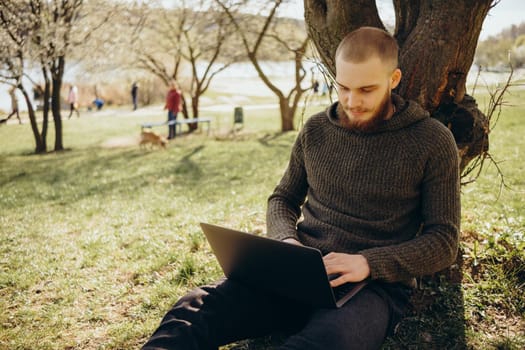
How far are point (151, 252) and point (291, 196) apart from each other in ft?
6.82

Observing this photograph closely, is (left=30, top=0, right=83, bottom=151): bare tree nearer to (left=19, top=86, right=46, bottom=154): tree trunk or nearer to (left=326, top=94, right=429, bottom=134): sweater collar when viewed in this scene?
(left=19, top=86, right=46, bottom=154): tree trunk

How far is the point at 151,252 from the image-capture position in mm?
4281

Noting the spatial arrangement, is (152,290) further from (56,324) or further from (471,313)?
(471,313)

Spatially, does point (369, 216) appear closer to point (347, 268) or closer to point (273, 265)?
point (347, 268)

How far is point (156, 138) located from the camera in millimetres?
12898

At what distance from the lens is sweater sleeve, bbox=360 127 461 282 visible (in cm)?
211

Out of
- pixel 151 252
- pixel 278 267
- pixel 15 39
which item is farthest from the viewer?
pixel 15 39

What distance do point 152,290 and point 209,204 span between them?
268 centimetres

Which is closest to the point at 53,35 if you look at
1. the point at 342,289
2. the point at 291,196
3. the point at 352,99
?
the point at 291,196

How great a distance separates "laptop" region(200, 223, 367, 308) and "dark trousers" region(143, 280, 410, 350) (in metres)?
0.06

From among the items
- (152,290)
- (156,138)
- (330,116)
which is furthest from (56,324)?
(156,138)

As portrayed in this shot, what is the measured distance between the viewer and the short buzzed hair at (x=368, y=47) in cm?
210

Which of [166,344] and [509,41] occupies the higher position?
[509,41]

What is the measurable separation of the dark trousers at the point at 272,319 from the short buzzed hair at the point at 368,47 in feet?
3.57
